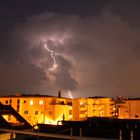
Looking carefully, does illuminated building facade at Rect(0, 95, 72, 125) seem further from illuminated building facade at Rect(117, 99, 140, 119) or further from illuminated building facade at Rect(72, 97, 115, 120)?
illuminated building facade at Rect(117, 99, 140, 119)

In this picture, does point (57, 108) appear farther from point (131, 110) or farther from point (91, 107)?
point (131, 110)

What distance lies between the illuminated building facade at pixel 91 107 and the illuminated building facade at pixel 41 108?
195 cm

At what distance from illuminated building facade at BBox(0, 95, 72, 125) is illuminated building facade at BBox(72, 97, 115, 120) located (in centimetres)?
195

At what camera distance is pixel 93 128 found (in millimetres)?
Answer: 21344

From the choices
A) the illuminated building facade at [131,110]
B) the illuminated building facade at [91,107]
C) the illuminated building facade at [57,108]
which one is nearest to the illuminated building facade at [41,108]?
the illuminated building facade at [57,108]

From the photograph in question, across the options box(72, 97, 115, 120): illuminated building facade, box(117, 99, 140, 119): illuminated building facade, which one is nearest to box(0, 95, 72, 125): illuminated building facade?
box(72, 97, 115, 120): illuminated building facade

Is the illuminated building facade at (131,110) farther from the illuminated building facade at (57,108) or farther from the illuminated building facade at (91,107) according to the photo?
the illuminated building facade at (91,107)

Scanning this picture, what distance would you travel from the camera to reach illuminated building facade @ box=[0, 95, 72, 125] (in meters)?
58.8

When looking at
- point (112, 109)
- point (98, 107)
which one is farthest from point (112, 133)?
point (112, 109)

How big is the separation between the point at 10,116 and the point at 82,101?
179ft

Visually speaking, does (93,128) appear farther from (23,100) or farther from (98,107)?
(98,107)

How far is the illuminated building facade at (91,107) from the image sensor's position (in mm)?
64438

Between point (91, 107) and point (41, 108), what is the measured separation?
614 inches

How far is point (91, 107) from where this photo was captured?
6856 cm
